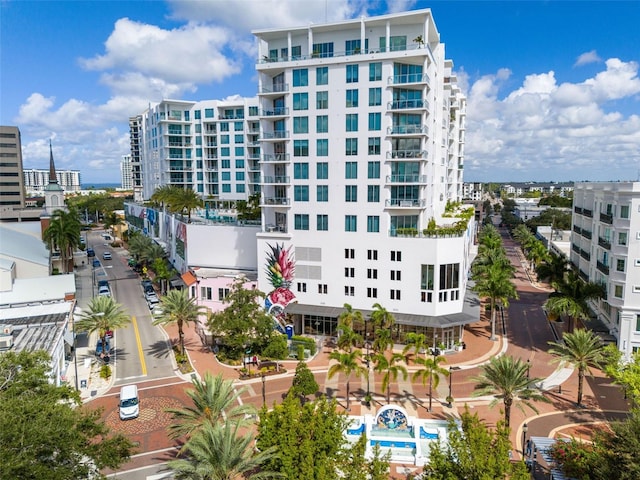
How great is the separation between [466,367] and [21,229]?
270 feet

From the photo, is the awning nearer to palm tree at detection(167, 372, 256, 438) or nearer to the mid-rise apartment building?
palm tree at detection(167, 372, 256, 438)

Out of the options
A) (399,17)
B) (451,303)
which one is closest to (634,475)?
(451,303)

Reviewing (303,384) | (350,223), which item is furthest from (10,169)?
(303,384)

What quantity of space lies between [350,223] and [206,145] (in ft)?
195

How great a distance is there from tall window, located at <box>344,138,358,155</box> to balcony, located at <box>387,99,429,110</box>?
4.98 meters

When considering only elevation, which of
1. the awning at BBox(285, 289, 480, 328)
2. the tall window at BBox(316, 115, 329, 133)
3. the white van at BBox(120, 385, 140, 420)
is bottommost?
the white van at BBox(120, 385, 140, 420)

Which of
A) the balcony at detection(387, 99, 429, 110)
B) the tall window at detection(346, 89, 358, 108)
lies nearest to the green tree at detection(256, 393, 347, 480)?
the balcony at detection(387, 99, 429, 110)

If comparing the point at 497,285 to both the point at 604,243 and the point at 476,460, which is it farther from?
the point at 476,460

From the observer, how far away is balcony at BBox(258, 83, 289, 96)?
5023 cm

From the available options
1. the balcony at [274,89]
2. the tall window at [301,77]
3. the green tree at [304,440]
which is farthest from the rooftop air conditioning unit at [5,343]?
the tall window at [301,77]

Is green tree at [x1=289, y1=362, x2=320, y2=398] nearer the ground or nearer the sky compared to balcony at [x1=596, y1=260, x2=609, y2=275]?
nearer the ground

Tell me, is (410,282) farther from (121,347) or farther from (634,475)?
(121,347)

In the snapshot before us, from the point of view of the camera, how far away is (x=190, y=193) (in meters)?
73.3

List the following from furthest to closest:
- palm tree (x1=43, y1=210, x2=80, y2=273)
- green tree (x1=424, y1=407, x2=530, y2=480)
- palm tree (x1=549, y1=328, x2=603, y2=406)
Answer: palm tree (x1=43, y1=210, x2=80, y2=273) < palm tree (x1=549, y1=328, x2=603, y2=406) < green tree (x1=424, y1=407, x2=530, y2=480)
